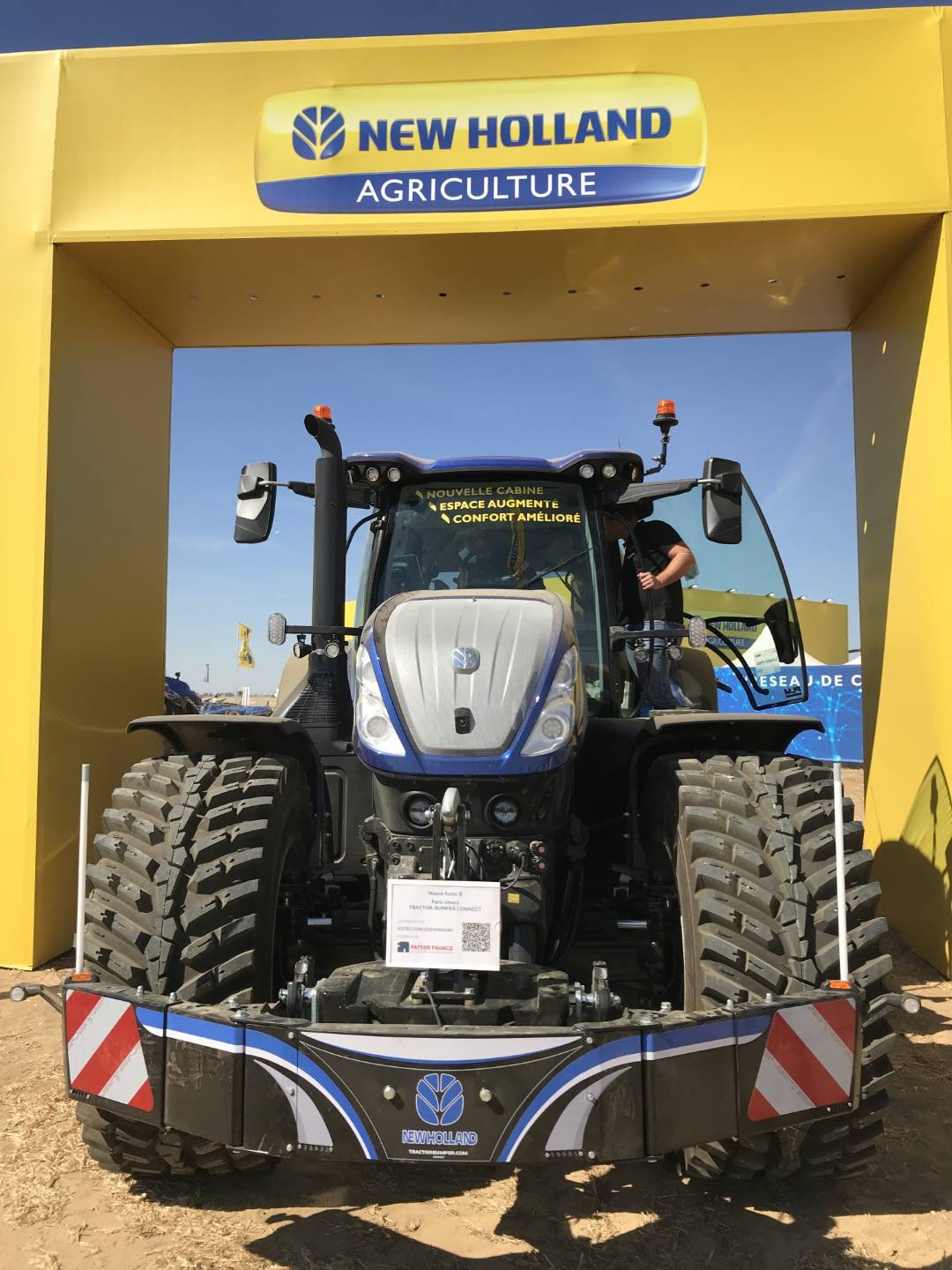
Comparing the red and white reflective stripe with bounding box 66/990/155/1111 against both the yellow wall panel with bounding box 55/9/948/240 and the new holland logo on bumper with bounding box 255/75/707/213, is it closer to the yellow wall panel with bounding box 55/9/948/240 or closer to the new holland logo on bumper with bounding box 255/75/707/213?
the yellow wall panel with bounding box 55/9/948/240

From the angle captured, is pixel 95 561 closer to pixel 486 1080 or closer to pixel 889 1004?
pixel 486 1080

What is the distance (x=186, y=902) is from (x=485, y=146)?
453 cm

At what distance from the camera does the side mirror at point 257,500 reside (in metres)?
4.00

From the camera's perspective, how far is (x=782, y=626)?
5.20 meters

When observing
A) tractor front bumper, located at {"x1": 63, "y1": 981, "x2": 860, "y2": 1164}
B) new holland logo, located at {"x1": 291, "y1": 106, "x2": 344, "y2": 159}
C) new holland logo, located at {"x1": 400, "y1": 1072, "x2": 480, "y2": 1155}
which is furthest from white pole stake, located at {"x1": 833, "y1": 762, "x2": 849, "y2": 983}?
new holland logo, located at {"x1": 291, "y1": 106, "x2": 344, "y2": 159}

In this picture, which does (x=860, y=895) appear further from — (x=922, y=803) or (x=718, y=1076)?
(x=922, y=803)

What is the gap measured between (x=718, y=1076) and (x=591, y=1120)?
1.08 feet

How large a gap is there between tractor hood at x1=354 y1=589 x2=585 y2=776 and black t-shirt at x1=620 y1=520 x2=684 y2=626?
1484 millimetres

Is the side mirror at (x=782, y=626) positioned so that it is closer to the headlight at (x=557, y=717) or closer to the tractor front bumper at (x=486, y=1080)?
the headlight at (x=557, y=717)

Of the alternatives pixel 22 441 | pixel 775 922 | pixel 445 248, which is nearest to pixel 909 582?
pixel 445 248

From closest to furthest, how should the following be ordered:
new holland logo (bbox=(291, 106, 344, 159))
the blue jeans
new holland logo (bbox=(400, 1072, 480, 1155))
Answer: new holland logo (bbox=(400, 1072, 480, 1155))
the blue jeans
new holland logo (bbox=(291, 106, 344, 159))

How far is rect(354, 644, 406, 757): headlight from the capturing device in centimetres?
279

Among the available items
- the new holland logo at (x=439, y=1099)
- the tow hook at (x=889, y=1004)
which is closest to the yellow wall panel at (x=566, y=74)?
the tow hook at (x=889, y=1004)

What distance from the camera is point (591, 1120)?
7.03ft
